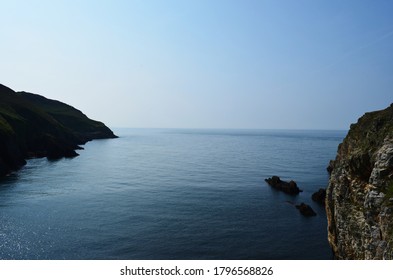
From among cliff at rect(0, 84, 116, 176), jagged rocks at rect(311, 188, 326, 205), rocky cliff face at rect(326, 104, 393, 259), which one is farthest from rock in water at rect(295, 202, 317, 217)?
cliff at rect(0, 84, 116, 176)

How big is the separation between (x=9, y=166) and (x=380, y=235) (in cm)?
10585

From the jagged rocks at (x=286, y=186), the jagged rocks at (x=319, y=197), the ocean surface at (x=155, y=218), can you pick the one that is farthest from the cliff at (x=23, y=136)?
the jagged rocks at (x=319, y=197)

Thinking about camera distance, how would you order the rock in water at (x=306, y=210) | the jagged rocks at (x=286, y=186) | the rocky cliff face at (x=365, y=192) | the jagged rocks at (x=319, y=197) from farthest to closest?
the jagged rocks at (x=286, y=186) < the jagged rocks at (x=319, y=197) < the rock in water at (x=306, y=210) < the rocky cliff face at (x=365, y=192)

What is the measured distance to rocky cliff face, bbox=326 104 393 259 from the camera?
80.8 ft

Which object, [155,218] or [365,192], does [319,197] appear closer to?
[155,218]

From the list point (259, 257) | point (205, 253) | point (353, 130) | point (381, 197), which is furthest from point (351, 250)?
point (205, 253)

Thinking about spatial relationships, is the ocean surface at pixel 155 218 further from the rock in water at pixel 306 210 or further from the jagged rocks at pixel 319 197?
the jagged rocks at pixel 319 197

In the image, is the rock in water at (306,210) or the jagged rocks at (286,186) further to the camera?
the jagged rocks at (286,186)

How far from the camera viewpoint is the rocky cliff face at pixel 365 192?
24.6 metres

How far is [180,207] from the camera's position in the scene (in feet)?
194

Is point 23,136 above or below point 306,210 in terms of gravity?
above

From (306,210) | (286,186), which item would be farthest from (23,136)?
(306,210)

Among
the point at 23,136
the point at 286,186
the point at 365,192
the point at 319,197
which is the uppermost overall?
the point at 23,136

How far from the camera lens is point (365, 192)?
28.7 meters
